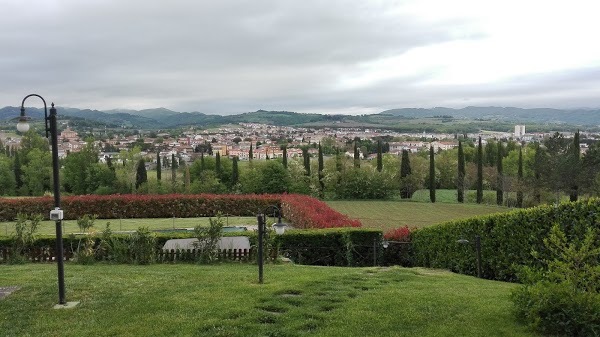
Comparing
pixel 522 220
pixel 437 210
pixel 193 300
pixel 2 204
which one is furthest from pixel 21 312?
pixel 437 210

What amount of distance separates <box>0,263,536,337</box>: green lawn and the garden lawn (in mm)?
22178

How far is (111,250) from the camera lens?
12.3 m

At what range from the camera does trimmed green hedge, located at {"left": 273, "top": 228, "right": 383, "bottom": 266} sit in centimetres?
1511

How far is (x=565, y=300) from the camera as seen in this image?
494cm

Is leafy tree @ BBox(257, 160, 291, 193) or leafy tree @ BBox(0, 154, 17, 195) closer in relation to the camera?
leafy tree @ BBox(257, 160, 291, 193)

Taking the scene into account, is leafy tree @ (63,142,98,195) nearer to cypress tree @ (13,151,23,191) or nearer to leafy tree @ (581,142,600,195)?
cypress tree @ (13,151,23,191)

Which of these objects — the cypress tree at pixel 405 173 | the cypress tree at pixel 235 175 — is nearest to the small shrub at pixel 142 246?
the cypress tree at pixel 235 175

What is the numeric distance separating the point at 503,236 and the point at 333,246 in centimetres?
651

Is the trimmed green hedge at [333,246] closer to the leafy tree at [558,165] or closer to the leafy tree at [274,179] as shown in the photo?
the leafy tree at [274,179]

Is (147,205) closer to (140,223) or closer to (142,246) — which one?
(140,223)

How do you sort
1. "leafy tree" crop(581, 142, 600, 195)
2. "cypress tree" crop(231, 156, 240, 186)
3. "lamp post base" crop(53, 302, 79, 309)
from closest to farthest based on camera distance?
1. "lamp post base" crop(53, 302, 79, 309)
2. "leafy tree" crop(581, 142, 600, 195)
3. "cypress tree" crop(231, 156, 240, 186)

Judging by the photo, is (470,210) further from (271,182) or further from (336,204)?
(271,182)

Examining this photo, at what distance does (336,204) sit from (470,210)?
41.5 feet

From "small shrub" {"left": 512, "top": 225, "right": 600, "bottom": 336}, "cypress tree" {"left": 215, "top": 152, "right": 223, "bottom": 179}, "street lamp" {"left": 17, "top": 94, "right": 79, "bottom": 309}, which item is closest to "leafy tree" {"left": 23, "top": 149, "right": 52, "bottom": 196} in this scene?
"cypress tree" {"left": 215, "top": 152, "right": 223, "bottom": 179}
